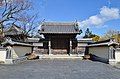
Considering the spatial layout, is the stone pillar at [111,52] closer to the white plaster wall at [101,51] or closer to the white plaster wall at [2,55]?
the white plaster wall at [101,51]

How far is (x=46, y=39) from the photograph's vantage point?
1430 inches

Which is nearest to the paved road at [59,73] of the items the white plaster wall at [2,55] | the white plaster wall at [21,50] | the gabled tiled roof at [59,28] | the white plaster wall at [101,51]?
the white plaster wall at [2,55]

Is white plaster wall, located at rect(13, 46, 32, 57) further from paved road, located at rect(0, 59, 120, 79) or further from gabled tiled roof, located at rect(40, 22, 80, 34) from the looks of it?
paved road, located at rect(0, 59, 120, 79)

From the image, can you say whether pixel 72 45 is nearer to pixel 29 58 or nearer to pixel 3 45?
pixel 29 58

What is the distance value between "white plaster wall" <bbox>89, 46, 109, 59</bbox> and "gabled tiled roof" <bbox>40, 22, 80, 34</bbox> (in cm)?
482

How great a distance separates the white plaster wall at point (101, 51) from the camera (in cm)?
2517

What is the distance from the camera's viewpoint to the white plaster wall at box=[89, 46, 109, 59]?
25172 millimetres

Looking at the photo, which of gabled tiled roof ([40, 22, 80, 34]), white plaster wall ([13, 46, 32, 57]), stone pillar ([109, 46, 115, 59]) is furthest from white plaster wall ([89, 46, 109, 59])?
white plaster wall ([13, 46, 32, 57])

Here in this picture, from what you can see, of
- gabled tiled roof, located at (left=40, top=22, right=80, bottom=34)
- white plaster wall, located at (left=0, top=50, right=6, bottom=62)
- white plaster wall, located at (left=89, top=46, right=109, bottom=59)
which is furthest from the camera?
gabled tiled roof, located at (left=40, top=22, right=80, bottom=34)

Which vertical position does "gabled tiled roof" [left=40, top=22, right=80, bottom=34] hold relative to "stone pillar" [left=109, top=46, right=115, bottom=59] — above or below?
above

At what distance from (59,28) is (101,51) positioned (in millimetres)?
13255

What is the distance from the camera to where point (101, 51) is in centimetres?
2783

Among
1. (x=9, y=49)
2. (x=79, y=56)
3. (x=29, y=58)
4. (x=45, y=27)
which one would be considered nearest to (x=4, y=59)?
(x=9, y=49)

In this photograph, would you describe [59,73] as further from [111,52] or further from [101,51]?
[101,51]
